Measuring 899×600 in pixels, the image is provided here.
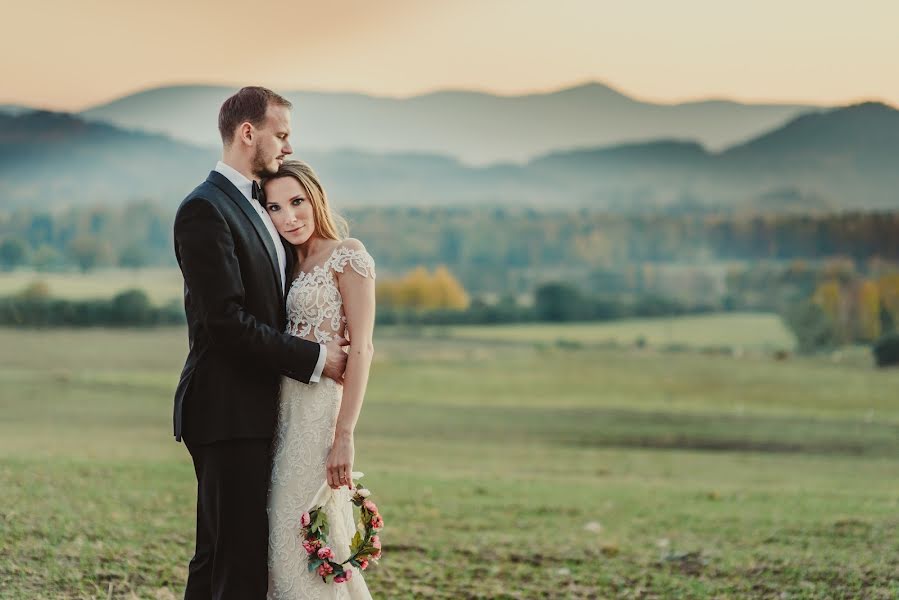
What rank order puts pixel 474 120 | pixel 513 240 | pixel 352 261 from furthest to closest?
pixel 474 120
pixel 513 240
pixel 352 261

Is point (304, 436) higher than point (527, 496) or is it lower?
higher

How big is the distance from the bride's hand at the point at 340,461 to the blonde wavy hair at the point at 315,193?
0.76 m

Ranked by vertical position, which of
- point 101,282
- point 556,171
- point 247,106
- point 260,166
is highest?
point 556,171

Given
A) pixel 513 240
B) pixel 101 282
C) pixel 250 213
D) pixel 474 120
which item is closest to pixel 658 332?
pixel 513 240

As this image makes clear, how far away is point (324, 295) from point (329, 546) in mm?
941

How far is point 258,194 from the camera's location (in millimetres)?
4125

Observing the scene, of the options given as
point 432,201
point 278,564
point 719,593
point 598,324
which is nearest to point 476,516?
point 719,593

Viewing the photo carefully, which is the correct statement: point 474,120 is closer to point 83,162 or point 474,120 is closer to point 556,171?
point 556,171

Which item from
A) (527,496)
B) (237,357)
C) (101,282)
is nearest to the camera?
(237,357)

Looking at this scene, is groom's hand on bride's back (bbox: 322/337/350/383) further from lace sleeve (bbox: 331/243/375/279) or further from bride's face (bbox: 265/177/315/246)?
bride's face (bbox: 265/177/315/246)

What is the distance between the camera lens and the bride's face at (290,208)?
13.4 ft

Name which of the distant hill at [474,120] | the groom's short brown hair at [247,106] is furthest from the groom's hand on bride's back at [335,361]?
the distant hill at [474,120]

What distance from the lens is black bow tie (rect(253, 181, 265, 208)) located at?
410 cm

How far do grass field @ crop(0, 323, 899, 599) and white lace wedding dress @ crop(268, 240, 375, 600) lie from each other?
1.74 metres
